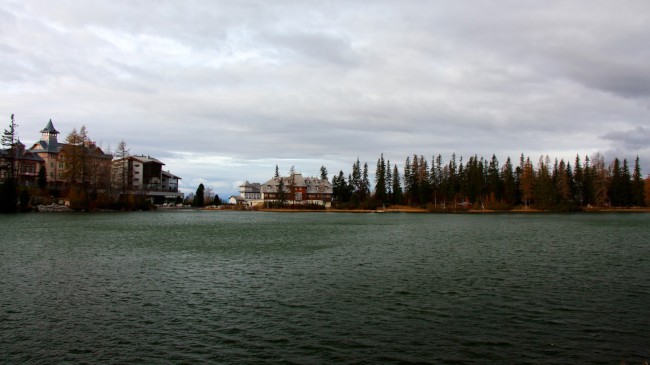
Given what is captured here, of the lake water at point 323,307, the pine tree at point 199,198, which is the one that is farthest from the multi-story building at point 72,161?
the lake water at point 323,307

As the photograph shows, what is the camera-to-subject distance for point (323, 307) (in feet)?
67.8

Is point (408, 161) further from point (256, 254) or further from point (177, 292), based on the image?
point (177, 292)

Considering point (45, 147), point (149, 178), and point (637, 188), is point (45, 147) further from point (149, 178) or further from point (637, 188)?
point (637, 188)

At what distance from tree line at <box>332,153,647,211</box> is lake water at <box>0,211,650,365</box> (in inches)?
4622

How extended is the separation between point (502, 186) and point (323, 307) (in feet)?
502

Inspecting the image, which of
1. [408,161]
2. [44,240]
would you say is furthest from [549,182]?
[44,240]

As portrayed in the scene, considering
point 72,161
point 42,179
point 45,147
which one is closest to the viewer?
point 72,161

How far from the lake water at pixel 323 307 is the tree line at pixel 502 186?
117 meters

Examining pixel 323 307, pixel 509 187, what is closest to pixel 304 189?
pixel 509 187

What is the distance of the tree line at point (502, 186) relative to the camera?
14875 cm

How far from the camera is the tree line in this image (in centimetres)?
14875

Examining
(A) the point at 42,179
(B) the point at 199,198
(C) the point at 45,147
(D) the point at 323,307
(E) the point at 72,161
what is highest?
(C) the point at 45,147

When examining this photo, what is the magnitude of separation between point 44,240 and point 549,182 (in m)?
139

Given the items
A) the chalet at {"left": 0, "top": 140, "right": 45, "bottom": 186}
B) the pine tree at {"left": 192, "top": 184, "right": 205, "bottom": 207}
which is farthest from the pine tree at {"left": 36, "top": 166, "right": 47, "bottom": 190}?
the pine tree at {"left": 192, "top": 184, "right": 205, "bottom": 207}
